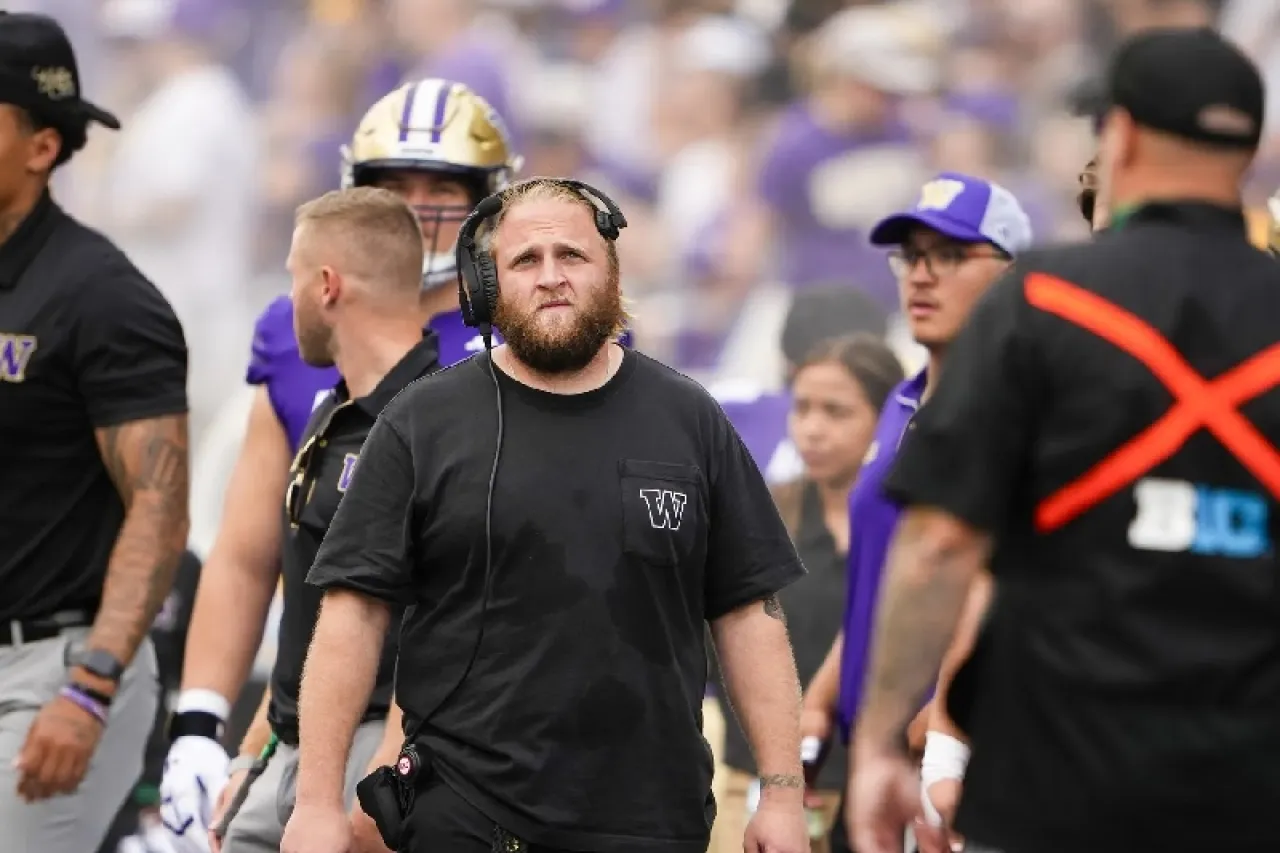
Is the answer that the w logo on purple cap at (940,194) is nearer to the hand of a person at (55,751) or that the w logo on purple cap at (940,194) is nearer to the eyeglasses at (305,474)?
the eyeglasses at (305,474)

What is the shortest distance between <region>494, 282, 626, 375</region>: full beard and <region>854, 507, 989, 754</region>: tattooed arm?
110 centimetres

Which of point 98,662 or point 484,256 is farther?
point 98,662

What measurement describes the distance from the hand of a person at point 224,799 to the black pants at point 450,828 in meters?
1.10

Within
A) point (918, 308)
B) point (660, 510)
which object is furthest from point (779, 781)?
point (918, 308)

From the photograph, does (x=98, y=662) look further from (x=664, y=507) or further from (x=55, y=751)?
(x=664, y=507)

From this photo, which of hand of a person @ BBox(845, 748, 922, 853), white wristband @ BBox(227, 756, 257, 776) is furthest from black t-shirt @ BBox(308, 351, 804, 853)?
white wristband @ BBox(227, 756, 257, 776)

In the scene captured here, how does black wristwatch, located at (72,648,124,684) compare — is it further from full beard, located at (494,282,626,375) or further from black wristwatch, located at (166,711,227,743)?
full beard, located at (494,282,626,375)

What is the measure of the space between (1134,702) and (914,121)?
22.2ft

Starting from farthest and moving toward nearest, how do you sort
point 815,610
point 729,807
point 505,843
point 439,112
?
1. point 729,807
2. point 815,610
3. point 439,112
4. point 505,843

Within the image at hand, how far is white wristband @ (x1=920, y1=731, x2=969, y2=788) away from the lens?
4.89 meters

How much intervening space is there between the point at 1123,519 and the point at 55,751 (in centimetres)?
317

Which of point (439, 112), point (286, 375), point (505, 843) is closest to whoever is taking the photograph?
point (505, 843)

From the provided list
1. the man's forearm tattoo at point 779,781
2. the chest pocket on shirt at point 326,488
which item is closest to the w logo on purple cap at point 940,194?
the chest pocket on shirt at point 326,488

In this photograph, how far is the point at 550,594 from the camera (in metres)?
4.49
